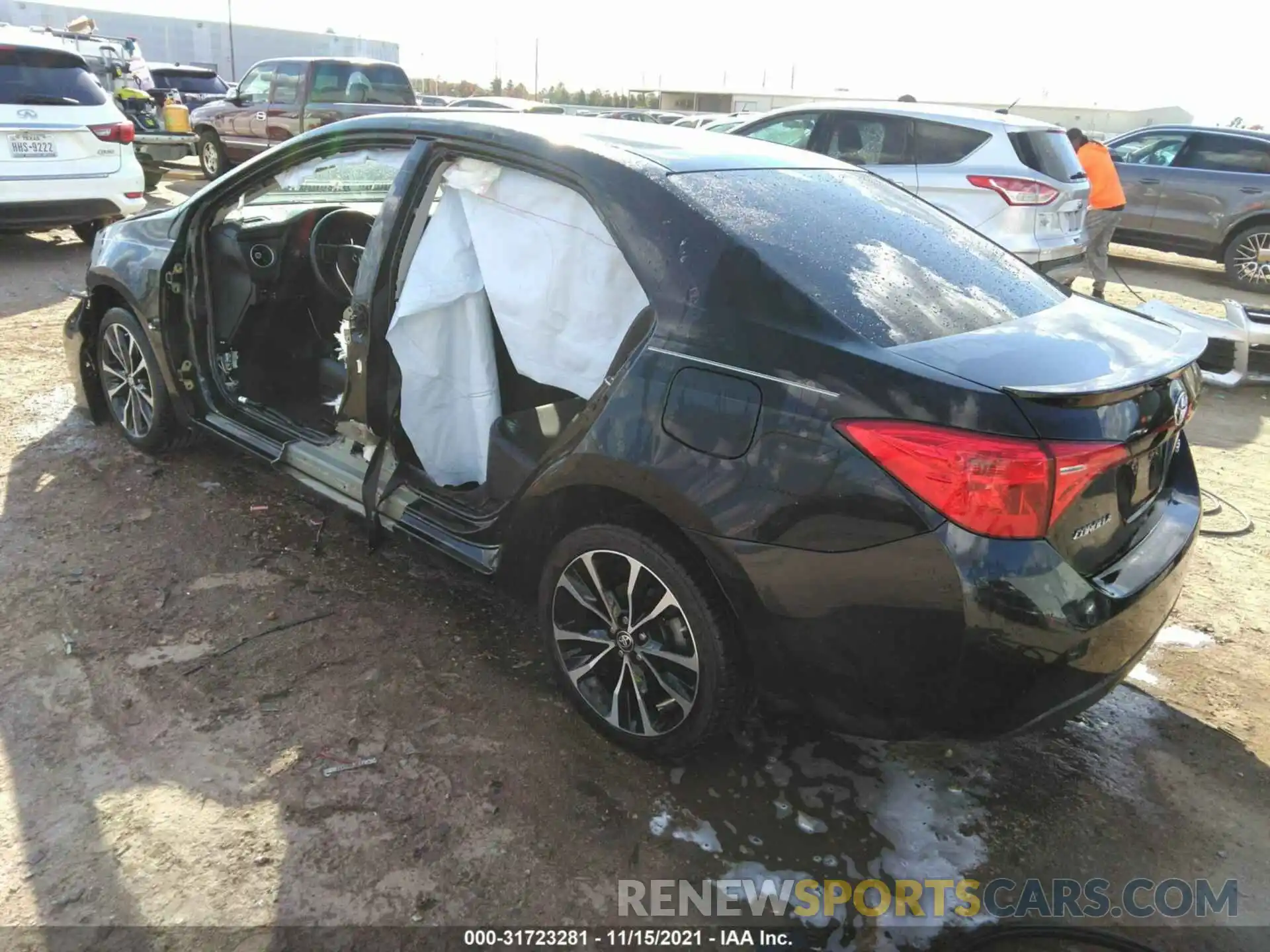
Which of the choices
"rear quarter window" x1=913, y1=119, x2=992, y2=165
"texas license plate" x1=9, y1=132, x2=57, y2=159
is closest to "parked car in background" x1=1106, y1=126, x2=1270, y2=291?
"rear quarter window" x1=913, y1=119, x2=992, y2=165

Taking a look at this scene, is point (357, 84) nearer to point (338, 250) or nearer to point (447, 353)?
point (338, 250)

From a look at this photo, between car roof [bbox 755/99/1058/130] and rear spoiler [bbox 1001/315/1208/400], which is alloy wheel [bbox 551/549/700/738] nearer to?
rear spoiler [bbox 1001/315/1208/400]

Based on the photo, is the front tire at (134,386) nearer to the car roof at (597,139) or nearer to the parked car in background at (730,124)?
the car roof at (597,139)

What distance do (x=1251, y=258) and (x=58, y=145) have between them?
13.0 m

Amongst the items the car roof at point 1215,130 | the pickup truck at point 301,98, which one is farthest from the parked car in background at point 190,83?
the car roof at point 1215,130

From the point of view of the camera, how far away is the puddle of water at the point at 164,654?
2.86 metres

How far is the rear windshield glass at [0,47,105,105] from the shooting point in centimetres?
763

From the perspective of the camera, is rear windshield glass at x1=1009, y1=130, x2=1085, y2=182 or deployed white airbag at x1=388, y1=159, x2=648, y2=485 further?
rear windshield glass at x1=1009, y1=130, x2=1085, y2=182

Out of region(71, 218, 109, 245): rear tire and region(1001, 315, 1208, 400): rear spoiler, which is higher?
region(1001, 315, 1208, 400): rear spoiler

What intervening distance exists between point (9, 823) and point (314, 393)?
2.25 m

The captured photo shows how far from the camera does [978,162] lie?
7551 millimetres

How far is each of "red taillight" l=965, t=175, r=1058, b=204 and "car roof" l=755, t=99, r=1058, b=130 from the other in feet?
1.84

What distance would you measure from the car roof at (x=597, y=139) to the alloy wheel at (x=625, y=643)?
1137 mm

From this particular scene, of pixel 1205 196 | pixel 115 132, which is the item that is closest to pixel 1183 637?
pixel 115 132
